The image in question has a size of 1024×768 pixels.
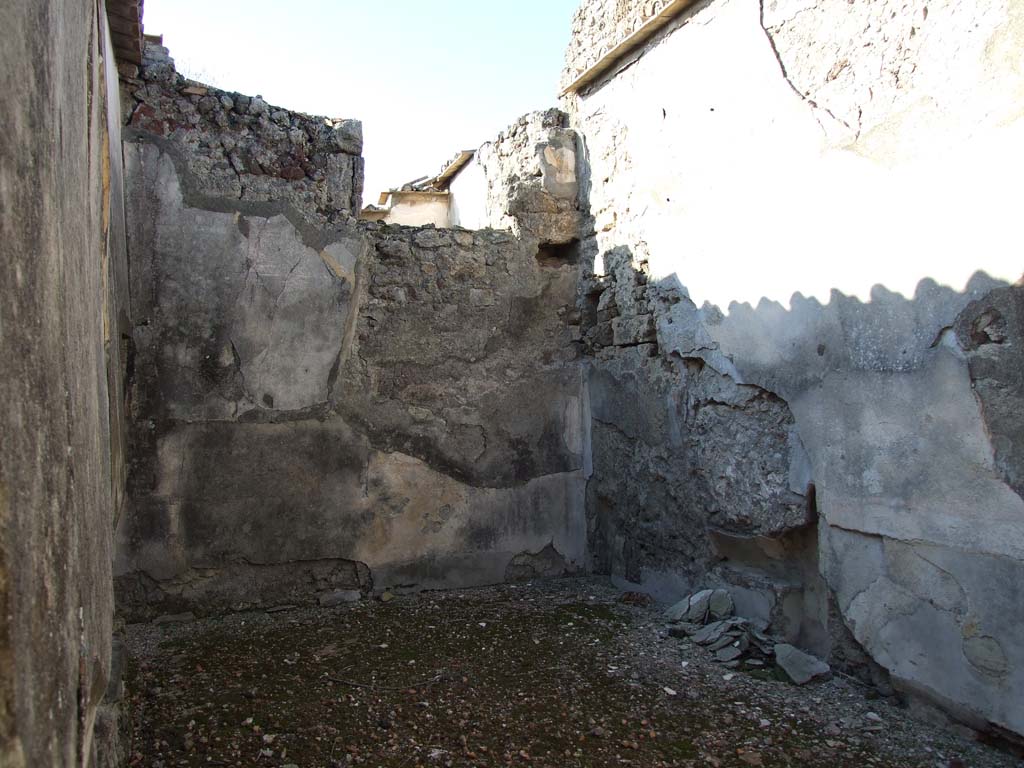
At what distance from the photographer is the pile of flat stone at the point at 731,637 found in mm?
2939

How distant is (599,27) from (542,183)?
858 mm

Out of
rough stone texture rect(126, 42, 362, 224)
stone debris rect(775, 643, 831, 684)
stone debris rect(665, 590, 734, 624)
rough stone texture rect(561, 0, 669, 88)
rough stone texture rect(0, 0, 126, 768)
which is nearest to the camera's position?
rough stone texture rect(0, 0, 126, 768)

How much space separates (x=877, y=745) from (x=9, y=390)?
8.49 feet

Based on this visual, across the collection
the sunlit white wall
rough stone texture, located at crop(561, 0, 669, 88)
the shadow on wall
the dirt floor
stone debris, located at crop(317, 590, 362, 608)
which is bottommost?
the dirt floor

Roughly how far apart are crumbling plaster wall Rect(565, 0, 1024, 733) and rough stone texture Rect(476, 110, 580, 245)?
1.60 ft

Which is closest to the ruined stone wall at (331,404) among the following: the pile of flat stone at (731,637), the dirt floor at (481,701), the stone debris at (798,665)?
the dirt floor at (481,701)

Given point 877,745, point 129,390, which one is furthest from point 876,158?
point 129,390

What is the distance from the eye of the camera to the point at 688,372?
3645 millimetres

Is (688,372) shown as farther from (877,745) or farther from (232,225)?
(232,225)

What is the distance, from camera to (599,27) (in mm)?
4188

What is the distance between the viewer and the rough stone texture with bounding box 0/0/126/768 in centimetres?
78

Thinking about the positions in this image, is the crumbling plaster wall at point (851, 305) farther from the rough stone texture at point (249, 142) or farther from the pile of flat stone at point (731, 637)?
the rough stone texture at point (249, 142)

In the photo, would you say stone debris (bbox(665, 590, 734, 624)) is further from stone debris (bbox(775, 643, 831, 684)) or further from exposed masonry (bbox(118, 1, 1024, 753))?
stone debris (bbox(775, 643, 831, 684))

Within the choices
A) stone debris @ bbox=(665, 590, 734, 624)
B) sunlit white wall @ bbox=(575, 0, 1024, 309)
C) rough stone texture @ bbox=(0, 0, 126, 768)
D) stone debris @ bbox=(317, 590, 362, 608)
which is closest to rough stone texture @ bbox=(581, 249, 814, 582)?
stone debris @ bbox=(665, 590, 734, 624)
